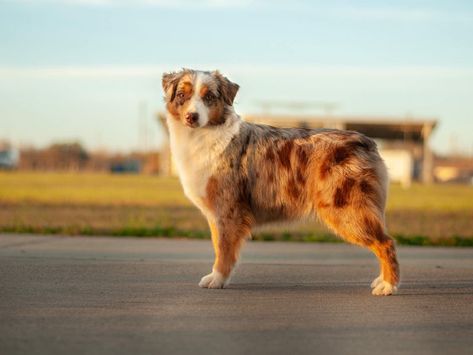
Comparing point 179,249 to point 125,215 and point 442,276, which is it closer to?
point 442,276

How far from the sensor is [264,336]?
4977 millimetres

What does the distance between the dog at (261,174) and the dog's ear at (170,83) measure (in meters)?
0.01

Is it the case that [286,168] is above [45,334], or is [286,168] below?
above

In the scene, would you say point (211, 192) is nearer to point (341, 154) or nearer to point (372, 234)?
point (341, 154)

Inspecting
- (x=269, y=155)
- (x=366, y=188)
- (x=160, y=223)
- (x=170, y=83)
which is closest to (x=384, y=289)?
(x=366, y=188)

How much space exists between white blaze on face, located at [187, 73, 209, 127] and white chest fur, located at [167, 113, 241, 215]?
0.70 feet

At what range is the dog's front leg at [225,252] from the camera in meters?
7.10

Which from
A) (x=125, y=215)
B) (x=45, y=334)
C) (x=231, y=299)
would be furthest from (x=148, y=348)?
(x=125, y=215)

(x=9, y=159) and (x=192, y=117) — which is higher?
(x=192, y=117)

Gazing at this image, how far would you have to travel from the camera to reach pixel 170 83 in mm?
7418

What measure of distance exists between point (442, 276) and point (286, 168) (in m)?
2.34

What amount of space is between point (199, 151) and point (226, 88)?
69 centimetres

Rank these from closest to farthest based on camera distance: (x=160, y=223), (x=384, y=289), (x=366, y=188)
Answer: (x=384, y=289), (x=366, y=188), (x=160, y=223)

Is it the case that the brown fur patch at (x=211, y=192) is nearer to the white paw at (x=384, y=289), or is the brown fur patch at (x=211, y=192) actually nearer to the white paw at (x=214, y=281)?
the white paw at (x=214, y=281)
